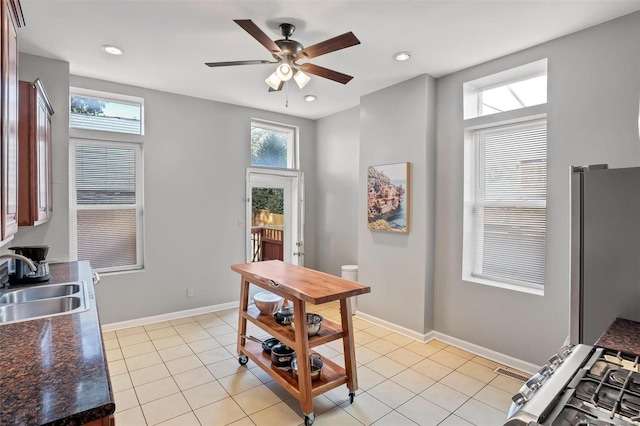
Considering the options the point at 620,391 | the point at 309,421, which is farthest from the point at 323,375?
the point at 620,391

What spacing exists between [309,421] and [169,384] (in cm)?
129

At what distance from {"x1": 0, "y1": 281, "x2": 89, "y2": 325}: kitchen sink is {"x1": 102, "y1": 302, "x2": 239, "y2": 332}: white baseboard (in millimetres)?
1838

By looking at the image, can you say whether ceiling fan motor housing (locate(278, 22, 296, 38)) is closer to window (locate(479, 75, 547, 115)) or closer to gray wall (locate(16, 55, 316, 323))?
window (locate(479, 75, 547, 115))

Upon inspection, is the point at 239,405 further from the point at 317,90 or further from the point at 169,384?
the point at 317,90

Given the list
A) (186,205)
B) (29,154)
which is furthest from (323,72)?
(186,205)

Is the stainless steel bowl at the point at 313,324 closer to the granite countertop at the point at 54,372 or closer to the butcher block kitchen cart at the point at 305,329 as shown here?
the butcher block kitchen cart at the point at 305,329

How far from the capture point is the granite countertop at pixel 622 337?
1.18m

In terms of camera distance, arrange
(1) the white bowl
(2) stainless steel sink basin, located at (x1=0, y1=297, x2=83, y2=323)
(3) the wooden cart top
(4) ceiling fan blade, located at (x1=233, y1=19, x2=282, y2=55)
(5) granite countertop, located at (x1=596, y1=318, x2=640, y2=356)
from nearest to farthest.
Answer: (5) granite countertop, located at (x1=596, y1=318, x2=640, y2=356) → (2) stainless steel sink basin, located at (x1=0, y1=297, x2=83, y2=323) → (4) ceiling fan blade, located at (x1=233, y1=19, x2=282, y2=55) → (3) the wooden cart top → (1) the white bowl

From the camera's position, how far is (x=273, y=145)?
5387 mm

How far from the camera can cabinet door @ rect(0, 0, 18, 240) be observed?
55.1 inches

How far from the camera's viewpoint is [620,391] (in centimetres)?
90

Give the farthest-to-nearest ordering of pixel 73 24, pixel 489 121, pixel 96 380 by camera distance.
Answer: pixel 489 121, pixel 73 24, pixel 96 380

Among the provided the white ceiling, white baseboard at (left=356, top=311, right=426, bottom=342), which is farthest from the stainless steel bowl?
the white ceiling

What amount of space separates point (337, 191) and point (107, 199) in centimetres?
308
